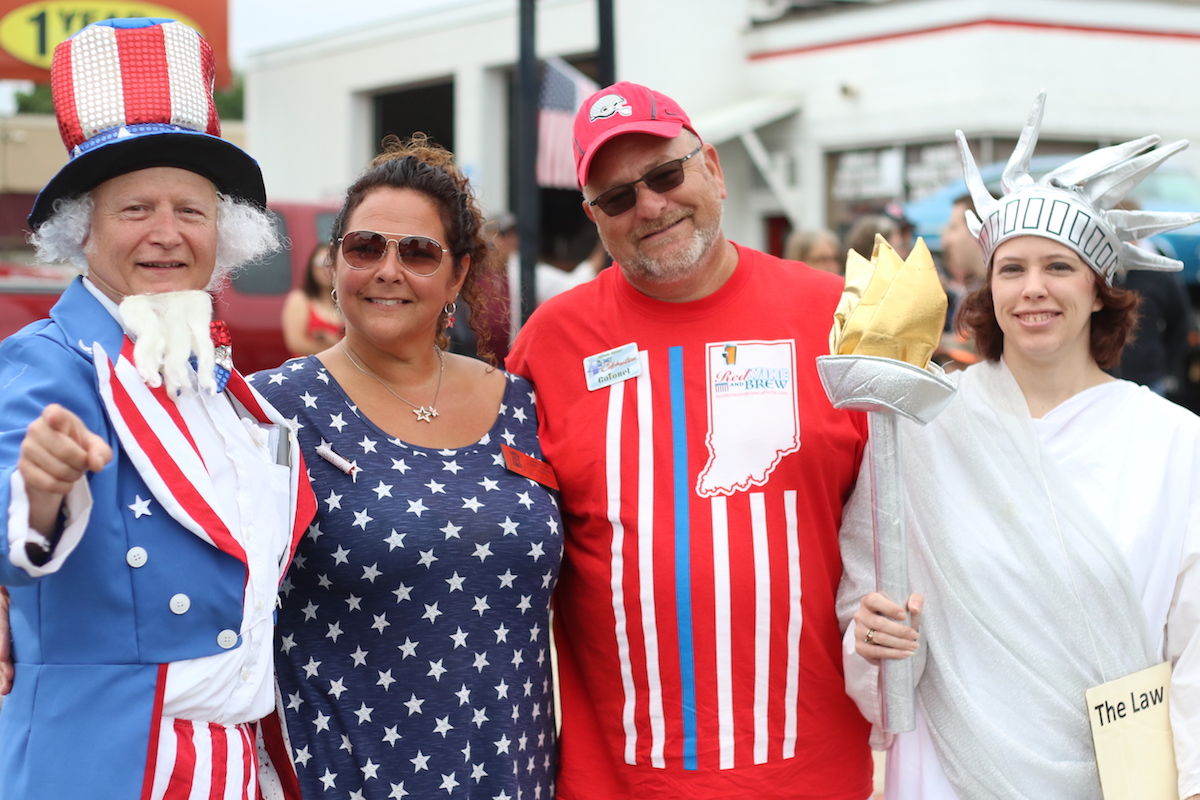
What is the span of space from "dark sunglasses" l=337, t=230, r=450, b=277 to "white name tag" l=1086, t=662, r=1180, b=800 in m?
1.64

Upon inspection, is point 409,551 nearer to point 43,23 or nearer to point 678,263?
point 678,263

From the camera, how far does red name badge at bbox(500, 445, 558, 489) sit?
2586mm

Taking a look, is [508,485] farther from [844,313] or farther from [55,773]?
[55,773]

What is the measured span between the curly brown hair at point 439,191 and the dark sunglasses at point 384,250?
0.08m

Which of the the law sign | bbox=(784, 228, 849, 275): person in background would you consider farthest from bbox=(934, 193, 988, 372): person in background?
the the law sign

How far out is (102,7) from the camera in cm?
1089

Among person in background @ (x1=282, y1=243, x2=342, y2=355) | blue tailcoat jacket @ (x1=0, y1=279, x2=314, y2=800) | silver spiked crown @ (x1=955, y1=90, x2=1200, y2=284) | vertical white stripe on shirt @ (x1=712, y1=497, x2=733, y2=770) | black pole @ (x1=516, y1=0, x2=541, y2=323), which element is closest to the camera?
blue tailcoat jacket @ (x1=0, y1=279, x2=314, y2=800)

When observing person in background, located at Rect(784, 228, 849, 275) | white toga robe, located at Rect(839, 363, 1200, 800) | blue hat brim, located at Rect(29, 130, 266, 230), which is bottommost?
white toga robe, located at Rect(839, 363, 1200, 800)

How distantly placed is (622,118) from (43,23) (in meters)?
10.1

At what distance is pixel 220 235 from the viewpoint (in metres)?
2.15

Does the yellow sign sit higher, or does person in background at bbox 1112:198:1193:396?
the yellow sign

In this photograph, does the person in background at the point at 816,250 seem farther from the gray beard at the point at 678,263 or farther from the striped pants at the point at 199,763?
the striped pants at the point at 199,763

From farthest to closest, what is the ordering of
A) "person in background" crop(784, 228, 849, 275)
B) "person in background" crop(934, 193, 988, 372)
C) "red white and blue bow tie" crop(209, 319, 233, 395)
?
"person in background" crop(784, 228, 849, 275) → "person in background" crop(934, 193, 988, 372) → "red white and blue bow tie" crop(209, 319, 233, 395)

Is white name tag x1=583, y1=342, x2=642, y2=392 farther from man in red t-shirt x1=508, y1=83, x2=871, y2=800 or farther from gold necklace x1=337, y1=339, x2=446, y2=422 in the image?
gold necklace x1=337, y1=339, x2=446, y2=422
